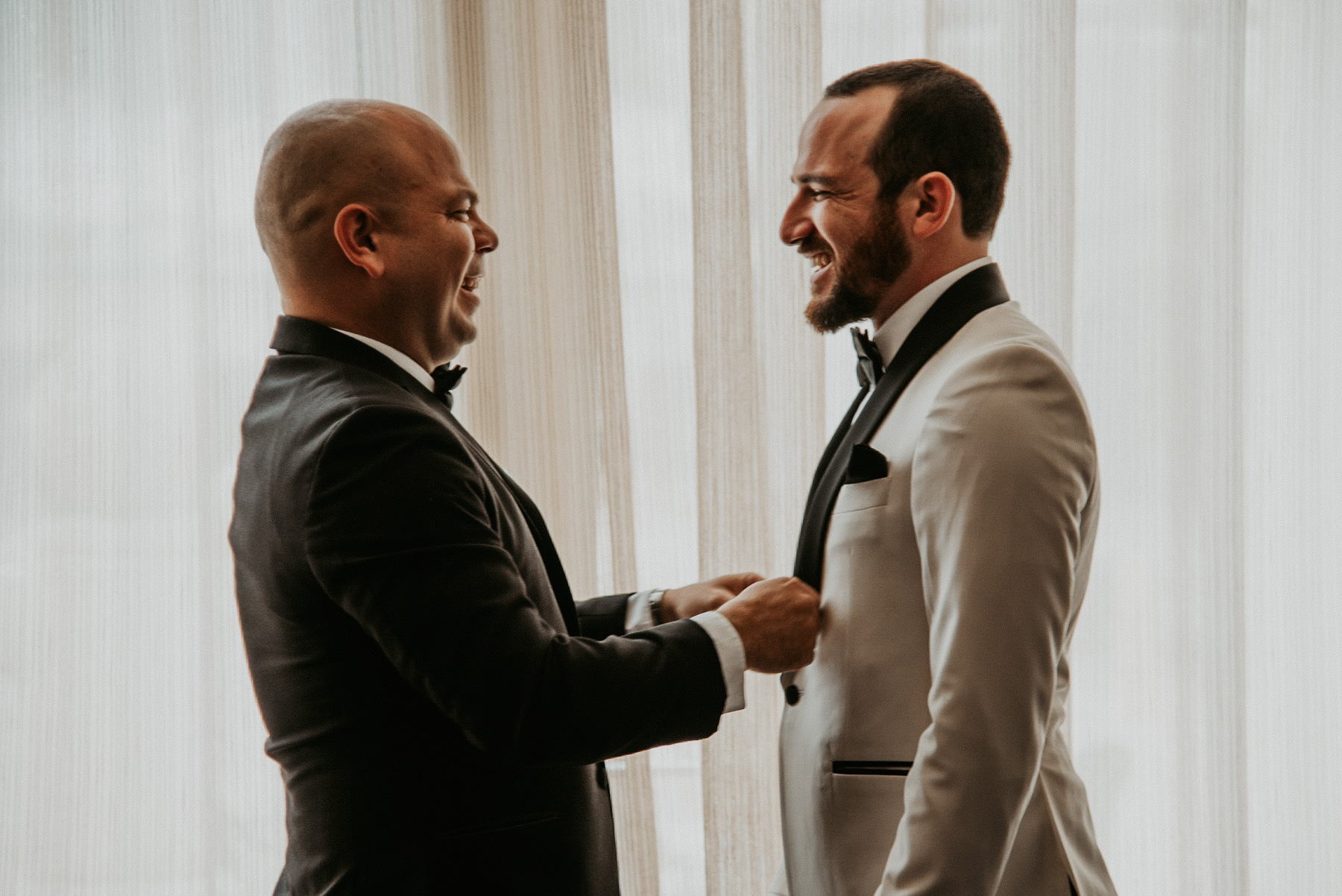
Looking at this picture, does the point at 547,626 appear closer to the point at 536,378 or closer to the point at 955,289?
the point at 955,289

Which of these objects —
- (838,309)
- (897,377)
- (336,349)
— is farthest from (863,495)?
(336,349)

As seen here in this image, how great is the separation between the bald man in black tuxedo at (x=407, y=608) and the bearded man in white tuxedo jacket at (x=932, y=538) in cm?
11

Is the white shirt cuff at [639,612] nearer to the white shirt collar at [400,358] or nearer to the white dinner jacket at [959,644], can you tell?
the white dinner jacket at [959,644]

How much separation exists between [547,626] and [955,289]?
0.58 metres

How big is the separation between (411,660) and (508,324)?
837 millimetres

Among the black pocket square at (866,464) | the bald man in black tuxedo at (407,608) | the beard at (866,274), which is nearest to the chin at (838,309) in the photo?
the beard at (866,274)

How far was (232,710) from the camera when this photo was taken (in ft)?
5.26

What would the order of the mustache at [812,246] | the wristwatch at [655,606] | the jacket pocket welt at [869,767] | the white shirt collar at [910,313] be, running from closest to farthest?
the jacket pocket welt at [869,767] < the white shirt collar at [910,313] < the mustache at [812,246] < the wristwatch at [655,606]

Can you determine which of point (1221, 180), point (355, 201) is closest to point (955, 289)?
point (355, 201)

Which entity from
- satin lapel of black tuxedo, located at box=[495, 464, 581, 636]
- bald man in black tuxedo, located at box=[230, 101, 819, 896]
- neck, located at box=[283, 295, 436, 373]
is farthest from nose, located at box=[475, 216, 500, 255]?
satin lapel of black tuxedo, located at box=[495, 464, 581, 636]

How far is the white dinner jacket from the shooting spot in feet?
2.78

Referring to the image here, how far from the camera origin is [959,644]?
850 mm

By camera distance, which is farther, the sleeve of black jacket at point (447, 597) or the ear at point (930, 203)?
the ear at point (930, 203)

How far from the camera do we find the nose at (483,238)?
117 centimetres
